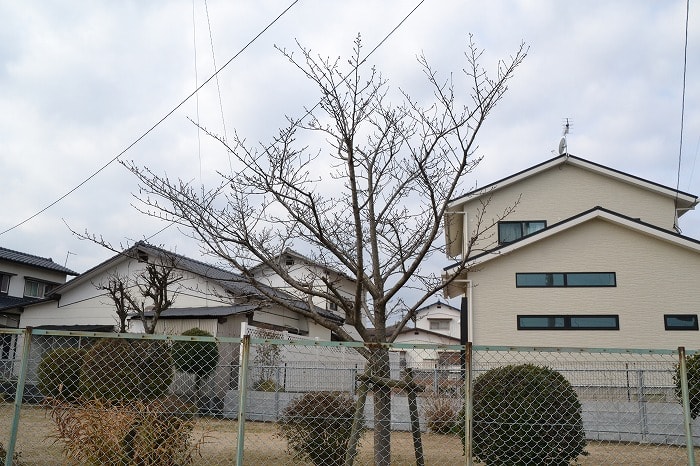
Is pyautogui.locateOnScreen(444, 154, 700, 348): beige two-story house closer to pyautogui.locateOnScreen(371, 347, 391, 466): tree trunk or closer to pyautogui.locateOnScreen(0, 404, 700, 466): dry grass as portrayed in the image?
pyautogui.locateOnScreen(0, 404, 700, 466): dry grass

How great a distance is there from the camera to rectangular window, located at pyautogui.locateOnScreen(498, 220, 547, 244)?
19.2 meters

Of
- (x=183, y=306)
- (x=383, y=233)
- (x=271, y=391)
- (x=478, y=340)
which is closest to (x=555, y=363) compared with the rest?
(x=478, y=340)

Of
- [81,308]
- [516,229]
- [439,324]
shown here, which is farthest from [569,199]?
[439,324]

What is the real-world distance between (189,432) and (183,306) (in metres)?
15.6

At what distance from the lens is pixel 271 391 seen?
51.3 ft

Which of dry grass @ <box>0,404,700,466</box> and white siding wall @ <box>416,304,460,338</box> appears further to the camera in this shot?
white siding wall @ <box>416,304,460,338</box>

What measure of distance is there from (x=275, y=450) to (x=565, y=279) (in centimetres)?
1051

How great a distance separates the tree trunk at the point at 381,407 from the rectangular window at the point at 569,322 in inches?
466

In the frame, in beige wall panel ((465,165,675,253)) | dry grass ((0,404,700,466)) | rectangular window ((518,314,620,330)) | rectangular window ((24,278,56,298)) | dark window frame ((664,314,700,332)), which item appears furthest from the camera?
rectangular window ((24,278,56,298))

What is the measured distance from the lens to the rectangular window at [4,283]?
2634 cm

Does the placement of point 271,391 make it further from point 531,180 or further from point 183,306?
point 531,180

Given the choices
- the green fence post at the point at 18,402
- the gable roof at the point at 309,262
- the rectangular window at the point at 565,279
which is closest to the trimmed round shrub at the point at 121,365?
the gable roof at the point at 309,262

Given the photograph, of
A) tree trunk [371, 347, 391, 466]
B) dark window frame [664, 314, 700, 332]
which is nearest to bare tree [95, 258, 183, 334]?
tree trunk [371, 347, 391, 466]

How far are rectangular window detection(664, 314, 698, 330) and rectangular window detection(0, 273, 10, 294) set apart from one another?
2453cm
